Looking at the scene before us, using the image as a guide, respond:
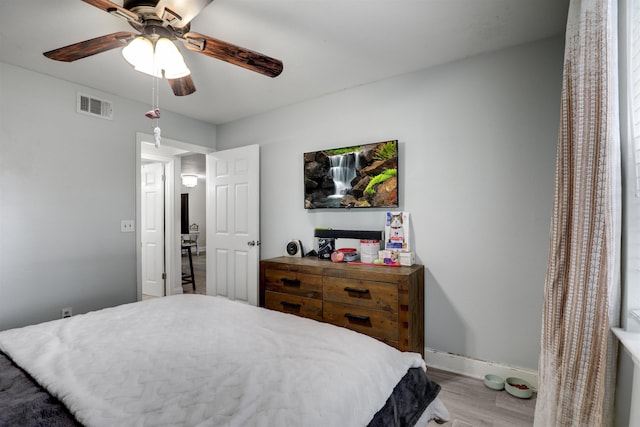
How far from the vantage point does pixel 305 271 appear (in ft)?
8.84

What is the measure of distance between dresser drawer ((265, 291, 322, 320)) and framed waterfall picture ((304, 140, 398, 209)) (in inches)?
36.2

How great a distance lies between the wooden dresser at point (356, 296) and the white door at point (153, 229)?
2.65 metres

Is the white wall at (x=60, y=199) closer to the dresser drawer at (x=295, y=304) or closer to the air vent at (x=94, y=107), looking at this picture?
the air vent at (x=94, y=107)

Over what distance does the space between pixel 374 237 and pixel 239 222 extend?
167 centimetres

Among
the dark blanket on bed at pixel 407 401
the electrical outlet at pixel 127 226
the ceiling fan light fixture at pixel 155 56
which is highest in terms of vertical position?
the ceiling fan light fixture at pixel 155 56

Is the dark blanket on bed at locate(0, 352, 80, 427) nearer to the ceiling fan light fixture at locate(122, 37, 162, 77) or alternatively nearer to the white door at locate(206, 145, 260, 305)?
the ceiling fan light fixture at locate(122, 37, 162, 77)

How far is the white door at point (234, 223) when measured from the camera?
11.5 ft

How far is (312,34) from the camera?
209 cm

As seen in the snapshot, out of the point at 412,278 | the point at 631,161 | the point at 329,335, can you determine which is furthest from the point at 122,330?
the point at 631,161

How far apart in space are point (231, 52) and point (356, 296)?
1.86 meters

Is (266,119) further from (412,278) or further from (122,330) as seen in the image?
(122,330)

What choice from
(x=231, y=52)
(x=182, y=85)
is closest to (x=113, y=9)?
(x=231, y=52)

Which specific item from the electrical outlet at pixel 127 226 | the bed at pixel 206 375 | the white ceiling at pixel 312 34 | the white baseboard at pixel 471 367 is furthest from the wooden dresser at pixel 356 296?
the white ceiling at pixel 312 34

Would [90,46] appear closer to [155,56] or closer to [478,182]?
[155,56]
